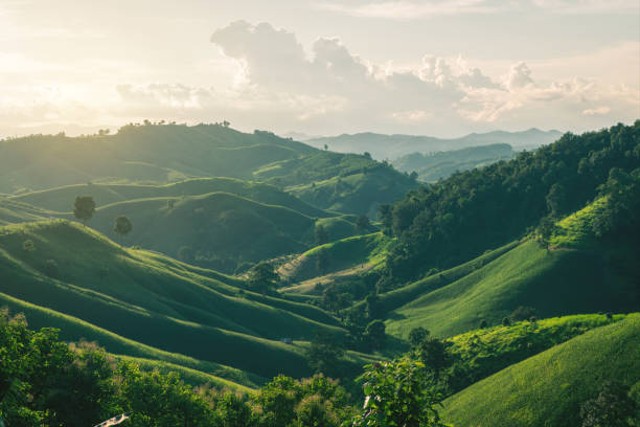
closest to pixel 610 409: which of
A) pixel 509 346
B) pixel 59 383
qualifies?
pixel 509 346

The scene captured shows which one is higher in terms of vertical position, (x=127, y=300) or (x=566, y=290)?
(x=127, y=300)

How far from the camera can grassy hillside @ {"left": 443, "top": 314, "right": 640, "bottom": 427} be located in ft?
323

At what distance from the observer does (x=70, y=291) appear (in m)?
161

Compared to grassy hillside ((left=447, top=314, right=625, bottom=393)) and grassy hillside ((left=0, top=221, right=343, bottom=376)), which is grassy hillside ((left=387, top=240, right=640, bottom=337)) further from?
grassy hillside ((left=0, top=221, right=343, bottom=376))

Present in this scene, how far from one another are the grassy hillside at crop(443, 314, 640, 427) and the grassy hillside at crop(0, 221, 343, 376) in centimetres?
6804

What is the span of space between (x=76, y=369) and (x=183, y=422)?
1401 cm

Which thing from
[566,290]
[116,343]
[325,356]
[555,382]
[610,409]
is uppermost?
[610,409]

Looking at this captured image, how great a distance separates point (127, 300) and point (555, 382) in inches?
4827

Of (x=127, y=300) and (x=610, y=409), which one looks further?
(x=127, y=300)

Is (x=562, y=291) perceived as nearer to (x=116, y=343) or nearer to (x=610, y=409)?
(x=610, y=409)

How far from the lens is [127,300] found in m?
174

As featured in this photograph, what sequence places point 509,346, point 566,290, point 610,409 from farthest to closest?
point 566,290
point 509,346
point 610,409

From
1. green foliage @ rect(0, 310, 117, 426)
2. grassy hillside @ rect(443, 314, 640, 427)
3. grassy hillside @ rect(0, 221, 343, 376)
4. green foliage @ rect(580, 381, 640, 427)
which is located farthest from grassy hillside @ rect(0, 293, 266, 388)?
green foliage @ rect(580, 381, 640, 427)

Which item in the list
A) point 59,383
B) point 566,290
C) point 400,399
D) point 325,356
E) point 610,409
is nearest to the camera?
point 400,399
